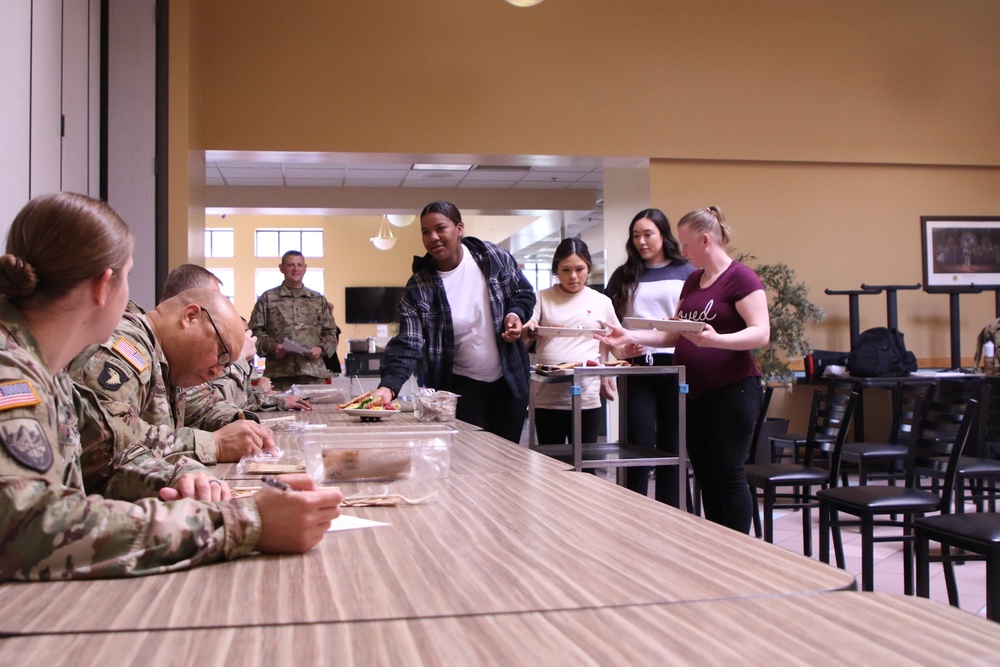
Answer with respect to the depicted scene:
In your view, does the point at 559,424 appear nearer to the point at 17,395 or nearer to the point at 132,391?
the point at 132,391

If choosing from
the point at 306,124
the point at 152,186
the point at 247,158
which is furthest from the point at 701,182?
the point at 152,186

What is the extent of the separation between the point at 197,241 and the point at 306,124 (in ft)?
3.48

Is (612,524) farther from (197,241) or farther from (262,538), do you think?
(197,241)

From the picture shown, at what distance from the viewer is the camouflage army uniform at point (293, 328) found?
5.82 m

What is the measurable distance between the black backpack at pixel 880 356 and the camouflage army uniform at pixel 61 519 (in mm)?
5880

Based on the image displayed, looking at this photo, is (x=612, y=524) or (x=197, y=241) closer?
(x=612, y=524)

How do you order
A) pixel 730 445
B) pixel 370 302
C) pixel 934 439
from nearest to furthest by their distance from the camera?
pixel 730 445 → pixel 934 439 → pixel 370 302

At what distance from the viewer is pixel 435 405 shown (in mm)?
2844

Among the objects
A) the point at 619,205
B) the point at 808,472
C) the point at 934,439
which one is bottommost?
the point at 808,472

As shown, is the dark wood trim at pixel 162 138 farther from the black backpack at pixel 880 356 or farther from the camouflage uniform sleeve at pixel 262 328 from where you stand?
the black backpack at pixel 880 356

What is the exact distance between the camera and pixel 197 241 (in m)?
5.86

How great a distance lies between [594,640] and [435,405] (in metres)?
2.06

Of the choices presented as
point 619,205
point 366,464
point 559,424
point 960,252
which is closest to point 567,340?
point 559,424

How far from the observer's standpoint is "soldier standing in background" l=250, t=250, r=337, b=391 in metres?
5.82
